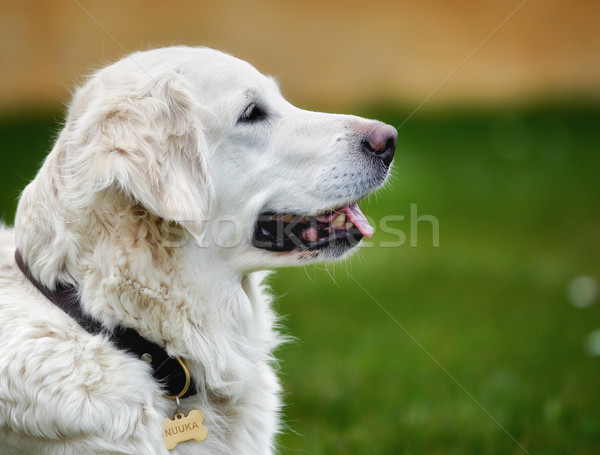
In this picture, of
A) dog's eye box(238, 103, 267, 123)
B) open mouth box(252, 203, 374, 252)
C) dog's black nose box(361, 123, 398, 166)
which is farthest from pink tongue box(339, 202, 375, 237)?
dog's eye box(238, 103, 267, 123)

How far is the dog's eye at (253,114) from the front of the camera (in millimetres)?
2967

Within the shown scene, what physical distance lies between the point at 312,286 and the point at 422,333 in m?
1.56

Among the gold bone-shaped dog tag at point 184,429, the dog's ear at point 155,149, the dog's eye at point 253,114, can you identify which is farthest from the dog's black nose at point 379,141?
the gold bone-shaped dog tag at point 184,429

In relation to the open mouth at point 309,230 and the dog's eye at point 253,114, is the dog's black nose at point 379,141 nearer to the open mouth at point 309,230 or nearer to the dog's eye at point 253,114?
the open mouth at point 309,230

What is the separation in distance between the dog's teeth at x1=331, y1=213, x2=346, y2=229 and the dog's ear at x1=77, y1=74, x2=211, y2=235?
1.99 ft

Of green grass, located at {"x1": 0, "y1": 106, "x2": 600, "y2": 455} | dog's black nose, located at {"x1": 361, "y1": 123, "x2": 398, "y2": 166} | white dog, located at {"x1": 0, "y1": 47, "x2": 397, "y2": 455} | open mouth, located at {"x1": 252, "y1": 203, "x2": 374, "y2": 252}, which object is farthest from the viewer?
green grass, located at {"x1": 0, "y1": 106, "x2": 600, "y2": 455}

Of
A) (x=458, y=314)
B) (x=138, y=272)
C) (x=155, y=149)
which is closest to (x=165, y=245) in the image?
(x=138, y=272)

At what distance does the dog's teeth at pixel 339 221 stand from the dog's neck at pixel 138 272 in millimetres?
566

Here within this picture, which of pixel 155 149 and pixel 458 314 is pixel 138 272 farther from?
pixel 458 314

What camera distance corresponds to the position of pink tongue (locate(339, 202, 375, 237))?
3.08 meters

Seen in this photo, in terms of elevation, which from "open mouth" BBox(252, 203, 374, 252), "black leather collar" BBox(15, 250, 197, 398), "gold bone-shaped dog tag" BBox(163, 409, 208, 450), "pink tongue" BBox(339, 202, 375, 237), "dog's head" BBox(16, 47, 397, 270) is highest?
"dog's head" BBox(16, 47, 397, 270)

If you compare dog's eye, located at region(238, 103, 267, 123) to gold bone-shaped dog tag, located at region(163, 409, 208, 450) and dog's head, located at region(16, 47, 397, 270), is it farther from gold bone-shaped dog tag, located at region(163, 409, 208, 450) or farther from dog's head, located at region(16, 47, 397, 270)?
gold bone-shaped dog tag, located at region(163, 409, 208, 450)

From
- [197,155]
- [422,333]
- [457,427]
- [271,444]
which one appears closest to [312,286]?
[422,333]

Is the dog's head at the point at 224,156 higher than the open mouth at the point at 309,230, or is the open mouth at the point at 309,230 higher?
the dog's head at the point at 224,156
